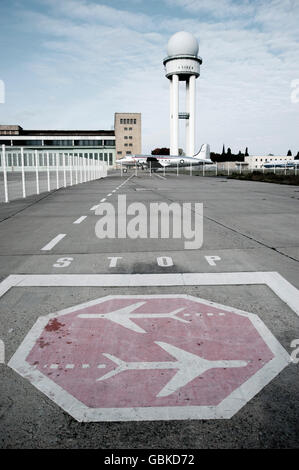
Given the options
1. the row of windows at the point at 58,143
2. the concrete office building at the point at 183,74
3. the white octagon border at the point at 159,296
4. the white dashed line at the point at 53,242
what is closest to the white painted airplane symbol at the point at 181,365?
the white octagon border at the point at 159,296

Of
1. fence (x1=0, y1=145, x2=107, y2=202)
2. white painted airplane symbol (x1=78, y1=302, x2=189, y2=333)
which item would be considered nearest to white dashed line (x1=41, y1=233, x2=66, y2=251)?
white painted airplane symbol (x1=78, y1=302, x2=189, y2=333)

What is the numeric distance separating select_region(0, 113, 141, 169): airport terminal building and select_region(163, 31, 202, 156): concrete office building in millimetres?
21631

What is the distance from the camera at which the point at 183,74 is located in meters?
108

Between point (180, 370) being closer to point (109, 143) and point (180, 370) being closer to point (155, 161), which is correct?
point (155, 161)

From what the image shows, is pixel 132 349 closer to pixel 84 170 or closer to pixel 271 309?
pixel 271 309

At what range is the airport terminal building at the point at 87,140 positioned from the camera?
395 feet

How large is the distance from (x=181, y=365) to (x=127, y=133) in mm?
136424

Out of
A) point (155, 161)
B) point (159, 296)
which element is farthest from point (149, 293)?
point (155, 161)

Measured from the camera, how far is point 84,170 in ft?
133

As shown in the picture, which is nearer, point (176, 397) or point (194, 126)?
point (176, 397)

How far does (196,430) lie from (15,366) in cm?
145
